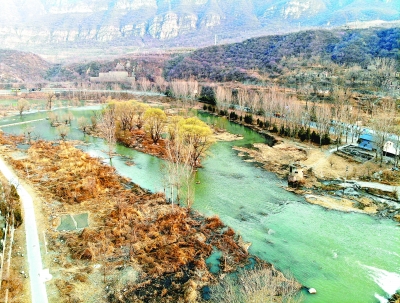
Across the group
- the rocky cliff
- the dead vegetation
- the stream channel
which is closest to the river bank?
the stream channel

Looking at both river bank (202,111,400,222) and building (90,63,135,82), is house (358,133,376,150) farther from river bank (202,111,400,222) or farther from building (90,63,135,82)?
building (90,63,135,82)

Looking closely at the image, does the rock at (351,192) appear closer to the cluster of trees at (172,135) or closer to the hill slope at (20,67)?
the cluster of trees at (172,135)

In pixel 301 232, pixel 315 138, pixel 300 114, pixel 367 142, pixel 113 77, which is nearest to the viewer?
pixel 301 232

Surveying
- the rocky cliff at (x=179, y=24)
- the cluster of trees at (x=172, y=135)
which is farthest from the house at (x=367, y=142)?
the rocky cliff at (x=179, y=24)

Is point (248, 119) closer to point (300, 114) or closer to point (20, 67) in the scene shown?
point (300, 114)

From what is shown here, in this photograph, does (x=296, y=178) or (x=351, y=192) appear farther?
(x=296, y=178)

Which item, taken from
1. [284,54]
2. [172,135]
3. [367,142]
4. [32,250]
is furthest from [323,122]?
[284,54]

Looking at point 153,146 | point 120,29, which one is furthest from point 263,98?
point 120,29
